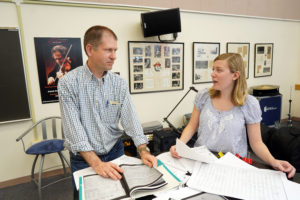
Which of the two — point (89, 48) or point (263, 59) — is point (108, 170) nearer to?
point (89, 48)

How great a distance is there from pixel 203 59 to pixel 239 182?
2735 millimetres

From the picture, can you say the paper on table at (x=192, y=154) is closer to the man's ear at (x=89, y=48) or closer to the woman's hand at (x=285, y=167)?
the woman's hand at (x=285, y=167)

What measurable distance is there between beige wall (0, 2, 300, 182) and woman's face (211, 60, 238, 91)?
168 centimetres

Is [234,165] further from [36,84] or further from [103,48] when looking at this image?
[36,84]

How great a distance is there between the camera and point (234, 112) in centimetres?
125

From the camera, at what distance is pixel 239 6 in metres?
3.51

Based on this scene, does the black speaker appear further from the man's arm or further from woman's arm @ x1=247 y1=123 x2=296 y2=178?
woman's arm @ x1=247 y1=123 x2=296 y2=178

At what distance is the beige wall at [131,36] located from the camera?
2275 millimetres

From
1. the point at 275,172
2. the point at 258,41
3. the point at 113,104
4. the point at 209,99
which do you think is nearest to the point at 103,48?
the point at 113,104

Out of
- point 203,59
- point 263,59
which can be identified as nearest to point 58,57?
point 203,59

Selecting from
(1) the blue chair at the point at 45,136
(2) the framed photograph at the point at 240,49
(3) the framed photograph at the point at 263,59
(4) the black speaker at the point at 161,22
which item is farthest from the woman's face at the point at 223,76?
(3) the framed photograph at the point at 263,59

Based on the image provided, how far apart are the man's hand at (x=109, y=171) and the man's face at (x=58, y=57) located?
1883 millimetres

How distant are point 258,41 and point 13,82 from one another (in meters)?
4.06

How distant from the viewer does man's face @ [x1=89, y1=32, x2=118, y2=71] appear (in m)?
1.13
